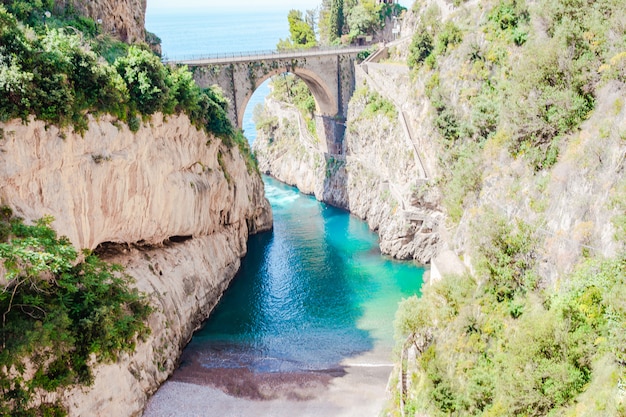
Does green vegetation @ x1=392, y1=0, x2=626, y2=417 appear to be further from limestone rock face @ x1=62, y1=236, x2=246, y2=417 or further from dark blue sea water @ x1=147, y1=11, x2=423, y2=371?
limestone rock face @ x1=62, y1=236, x2=246, y2=417

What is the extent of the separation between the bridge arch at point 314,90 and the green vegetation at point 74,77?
58.5ft

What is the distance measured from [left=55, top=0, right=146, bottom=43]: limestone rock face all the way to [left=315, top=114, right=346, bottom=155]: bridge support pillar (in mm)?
25616

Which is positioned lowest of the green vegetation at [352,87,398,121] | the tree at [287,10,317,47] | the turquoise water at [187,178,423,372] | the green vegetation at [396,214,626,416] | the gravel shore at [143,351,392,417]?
the gravel shore at [143,351,392,417]

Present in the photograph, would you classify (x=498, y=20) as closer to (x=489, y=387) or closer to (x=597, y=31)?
Result: (x=597, y=31)

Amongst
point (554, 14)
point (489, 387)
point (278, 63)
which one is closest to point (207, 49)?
point (278, 63)

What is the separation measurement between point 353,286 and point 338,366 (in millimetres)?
11156

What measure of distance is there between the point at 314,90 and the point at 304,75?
312cm

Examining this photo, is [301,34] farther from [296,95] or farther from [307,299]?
[307,299]

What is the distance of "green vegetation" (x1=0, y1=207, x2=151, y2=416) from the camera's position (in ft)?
69.9

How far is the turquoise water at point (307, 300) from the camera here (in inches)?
1307

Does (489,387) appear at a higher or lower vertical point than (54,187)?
lower

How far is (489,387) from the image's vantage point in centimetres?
2031

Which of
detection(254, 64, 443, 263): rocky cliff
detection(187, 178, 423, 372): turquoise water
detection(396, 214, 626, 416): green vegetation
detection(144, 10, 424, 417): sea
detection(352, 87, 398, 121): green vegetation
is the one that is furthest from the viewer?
detection(352, 87, 398, 121): green vegetation

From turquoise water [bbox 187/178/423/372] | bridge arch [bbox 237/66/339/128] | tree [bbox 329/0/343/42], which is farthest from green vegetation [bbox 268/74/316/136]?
turquoise water [bbox 187/178/423/372]
